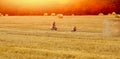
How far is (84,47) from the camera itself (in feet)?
49.5

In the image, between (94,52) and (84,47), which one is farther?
(84,47)

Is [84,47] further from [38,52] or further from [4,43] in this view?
[4,43]

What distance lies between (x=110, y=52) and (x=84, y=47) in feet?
4.80

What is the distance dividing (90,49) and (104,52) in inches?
31.8

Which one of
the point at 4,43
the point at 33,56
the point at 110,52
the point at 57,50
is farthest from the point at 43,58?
the point at 4,43

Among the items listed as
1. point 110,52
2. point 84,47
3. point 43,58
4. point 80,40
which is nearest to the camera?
point 43,58

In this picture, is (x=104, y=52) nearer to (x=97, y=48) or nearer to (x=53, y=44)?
(x=97, y=48)

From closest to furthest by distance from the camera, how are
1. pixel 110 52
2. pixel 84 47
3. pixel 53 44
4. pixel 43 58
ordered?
pixel 43 58
pixel 110 52
pixel 84 47
pixel 53 44

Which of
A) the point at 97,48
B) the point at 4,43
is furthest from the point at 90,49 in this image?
the point at 4,43

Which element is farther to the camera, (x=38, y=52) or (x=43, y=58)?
(x=38, y=52)

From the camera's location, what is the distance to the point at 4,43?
16703 millimetres

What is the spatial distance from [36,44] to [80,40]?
2180 mm

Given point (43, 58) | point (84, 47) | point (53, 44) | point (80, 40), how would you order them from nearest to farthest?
point (43, 58) → point (84, 47) → point (53, 44) → point (80, 40)

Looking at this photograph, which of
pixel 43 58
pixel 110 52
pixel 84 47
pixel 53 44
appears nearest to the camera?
pixel 43 58
